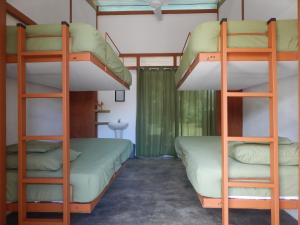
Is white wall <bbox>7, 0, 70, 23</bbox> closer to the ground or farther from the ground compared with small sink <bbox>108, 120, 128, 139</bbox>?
farther from the ground

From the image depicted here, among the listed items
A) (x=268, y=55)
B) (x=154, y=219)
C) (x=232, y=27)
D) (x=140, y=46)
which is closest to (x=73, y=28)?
(x=232, y=27)

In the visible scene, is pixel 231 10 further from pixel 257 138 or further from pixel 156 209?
pixel 156 209

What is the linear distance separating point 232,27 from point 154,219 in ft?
6.40

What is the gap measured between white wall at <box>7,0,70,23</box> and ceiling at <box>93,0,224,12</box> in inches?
68.3

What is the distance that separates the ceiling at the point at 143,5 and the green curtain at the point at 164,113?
157cm

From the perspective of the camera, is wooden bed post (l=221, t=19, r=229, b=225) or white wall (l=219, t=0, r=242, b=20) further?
white wall (l=219, t=0, r=242, b=20)

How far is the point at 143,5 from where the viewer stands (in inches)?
216

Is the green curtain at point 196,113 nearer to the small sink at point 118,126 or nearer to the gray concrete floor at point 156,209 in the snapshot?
the small sink at point 118,126

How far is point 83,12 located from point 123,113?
2477 mm

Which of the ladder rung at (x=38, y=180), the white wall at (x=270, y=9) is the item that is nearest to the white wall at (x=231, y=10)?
the white wall at (x=270, y=9)

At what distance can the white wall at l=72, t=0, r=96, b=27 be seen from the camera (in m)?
4.33

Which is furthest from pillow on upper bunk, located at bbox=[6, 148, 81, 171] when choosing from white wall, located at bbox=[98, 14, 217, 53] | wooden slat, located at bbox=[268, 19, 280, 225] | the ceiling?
the ceiling

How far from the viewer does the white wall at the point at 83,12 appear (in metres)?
4.33

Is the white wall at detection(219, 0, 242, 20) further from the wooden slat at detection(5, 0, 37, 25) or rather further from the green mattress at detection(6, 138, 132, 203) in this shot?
the green mattress at detection(6, 138, 132, 203)
